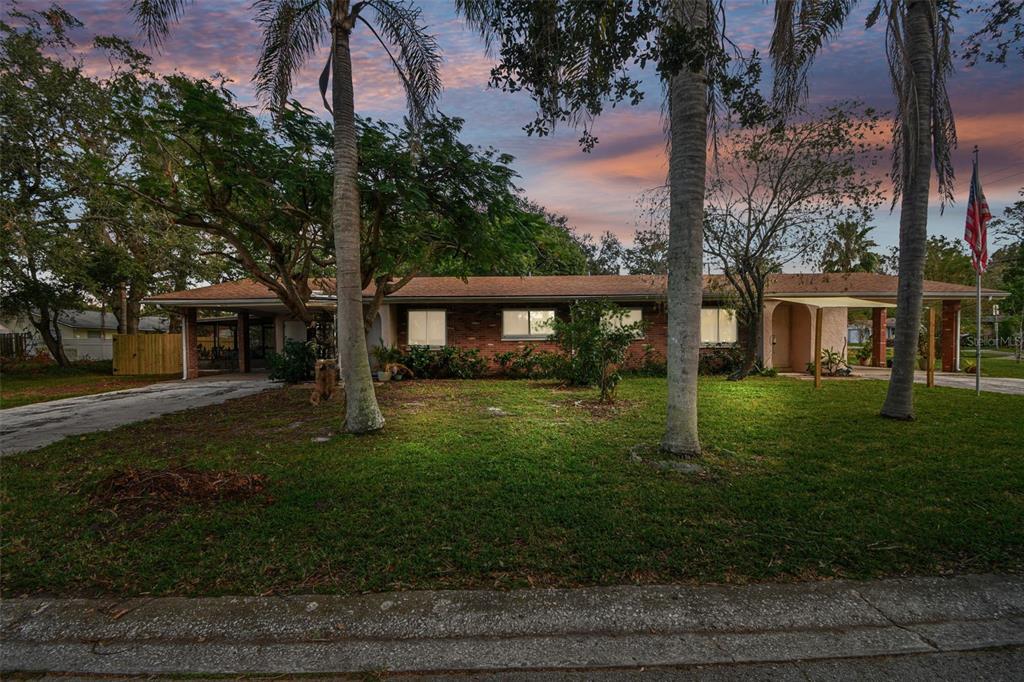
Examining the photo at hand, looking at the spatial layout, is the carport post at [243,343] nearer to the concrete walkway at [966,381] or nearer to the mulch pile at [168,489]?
the mulch pile at [168,489]

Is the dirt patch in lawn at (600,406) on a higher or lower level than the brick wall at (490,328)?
lower

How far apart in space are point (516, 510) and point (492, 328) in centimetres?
1184

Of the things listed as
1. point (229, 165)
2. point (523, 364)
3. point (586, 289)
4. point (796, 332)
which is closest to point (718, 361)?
point (796, 332)

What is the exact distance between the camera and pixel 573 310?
401 inches

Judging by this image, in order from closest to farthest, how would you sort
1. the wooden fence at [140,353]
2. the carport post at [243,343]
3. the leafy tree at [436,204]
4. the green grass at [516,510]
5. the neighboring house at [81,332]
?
the green grass at [516,510] < the leafy tree at [436,204] < the carport post at [243,343] < the wooden fence at [140,353] < the neighboring house at [81,332]

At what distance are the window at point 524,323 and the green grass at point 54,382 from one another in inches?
470

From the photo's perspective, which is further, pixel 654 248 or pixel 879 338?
pixel 879 338


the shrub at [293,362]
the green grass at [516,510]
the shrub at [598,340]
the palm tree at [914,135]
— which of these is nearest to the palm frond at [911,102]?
the palm tree at [914,135]

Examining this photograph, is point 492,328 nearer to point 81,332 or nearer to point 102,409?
point 102,409

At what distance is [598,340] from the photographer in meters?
9.51

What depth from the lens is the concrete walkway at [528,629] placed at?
2.36 meters

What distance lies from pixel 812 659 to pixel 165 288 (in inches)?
1125

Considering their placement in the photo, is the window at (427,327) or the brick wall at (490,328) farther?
the window at (427,327)

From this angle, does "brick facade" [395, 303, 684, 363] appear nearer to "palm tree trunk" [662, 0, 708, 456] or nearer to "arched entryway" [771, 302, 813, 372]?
"arched entryway" [771, 302, 813, 372]
